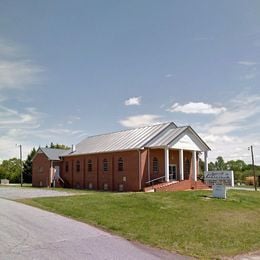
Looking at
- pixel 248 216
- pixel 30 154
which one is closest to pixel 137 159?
pixel 248 216

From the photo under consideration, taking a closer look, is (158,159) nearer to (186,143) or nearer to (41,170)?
(186,143)

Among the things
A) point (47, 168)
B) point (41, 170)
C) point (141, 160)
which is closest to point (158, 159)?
point (141, 160)

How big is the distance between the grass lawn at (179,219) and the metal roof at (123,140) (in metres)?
12.3

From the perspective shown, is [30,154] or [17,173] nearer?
[30,154]

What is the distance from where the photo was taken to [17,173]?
8344 centimetres

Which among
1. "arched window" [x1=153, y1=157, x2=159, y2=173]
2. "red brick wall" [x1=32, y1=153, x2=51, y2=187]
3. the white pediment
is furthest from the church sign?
"red brick wall" [x1=32, y1=153, x2=51, y2=187]

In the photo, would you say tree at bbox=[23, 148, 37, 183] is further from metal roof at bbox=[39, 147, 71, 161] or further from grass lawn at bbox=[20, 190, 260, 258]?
grass lawn at bbox=[20, 190, 260, 258]

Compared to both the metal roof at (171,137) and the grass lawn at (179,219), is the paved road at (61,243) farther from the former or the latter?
the metal roof at (171,137)

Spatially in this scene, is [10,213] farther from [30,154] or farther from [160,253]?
[30,154]

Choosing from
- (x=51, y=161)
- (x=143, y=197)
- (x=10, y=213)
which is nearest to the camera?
(x=10, y=213)

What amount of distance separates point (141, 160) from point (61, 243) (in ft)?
82.3

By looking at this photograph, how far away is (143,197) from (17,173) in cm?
6507

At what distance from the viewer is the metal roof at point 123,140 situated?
123 feet

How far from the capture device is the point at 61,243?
11070 mm
